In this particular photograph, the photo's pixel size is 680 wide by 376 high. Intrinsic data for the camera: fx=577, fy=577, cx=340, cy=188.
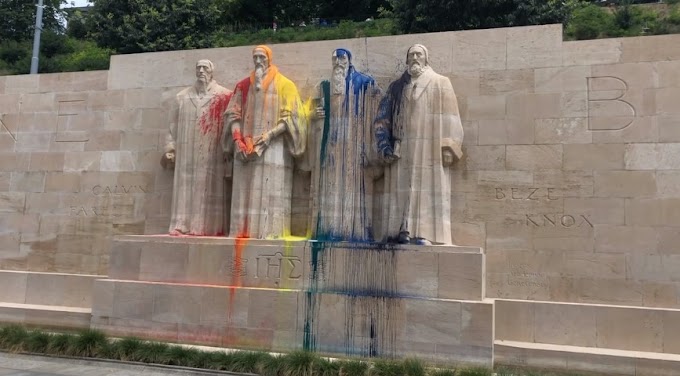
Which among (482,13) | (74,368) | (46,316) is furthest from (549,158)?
(482,13)

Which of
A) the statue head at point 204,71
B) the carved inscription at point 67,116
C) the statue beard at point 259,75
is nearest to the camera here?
the statue beard at point 259,75

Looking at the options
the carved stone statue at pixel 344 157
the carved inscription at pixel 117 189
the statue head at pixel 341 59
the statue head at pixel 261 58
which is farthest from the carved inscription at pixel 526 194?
the carved inscription at pixel 117 189

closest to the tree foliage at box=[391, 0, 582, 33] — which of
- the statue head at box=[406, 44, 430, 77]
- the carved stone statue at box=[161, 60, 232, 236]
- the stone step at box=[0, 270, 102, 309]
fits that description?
the statue head at box=[406, 44, 430, 77]

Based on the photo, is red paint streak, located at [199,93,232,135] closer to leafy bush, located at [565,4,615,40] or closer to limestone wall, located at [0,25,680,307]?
limestone wall, located at [0,25,680,307]

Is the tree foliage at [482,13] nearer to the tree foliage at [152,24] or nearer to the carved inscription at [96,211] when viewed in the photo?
the tree foliage at [152,24]

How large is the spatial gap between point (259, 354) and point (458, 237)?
4744mm

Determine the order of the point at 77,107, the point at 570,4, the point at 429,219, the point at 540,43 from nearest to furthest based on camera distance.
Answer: the point at 429,219
the point at 540,43
the point at 77,107
the point at 570,4

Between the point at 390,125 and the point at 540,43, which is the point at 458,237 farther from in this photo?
the point at 540,43

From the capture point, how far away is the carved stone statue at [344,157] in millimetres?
11922

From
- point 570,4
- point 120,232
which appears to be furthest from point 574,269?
point 570,4

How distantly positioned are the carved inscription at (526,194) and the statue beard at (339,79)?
12.9ft

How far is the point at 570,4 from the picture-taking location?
26094mm

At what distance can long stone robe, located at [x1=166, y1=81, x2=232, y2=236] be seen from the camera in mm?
13094

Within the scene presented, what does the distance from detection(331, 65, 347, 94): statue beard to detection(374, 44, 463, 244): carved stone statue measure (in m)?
0.96
